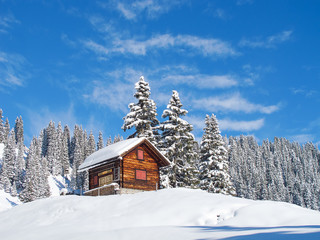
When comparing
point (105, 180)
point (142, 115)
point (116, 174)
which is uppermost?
point (142, 115)

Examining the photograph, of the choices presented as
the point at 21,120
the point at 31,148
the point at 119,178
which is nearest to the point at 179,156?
the point at 119,178

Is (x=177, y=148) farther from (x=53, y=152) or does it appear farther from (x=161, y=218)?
(x=53, y=152)

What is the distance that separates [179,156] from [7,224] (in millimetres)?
21670

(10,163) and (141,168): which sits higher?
(10,163)

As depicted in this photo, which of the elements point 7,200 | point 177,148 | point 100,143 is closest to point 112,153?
point 177,148

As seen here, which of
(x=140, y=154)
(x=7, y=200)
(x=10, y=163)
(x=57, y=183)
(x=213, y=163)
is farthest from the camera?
(x=57, y=183)

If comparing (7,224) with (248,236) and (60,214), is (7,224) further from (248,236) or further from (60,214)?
(248,236)

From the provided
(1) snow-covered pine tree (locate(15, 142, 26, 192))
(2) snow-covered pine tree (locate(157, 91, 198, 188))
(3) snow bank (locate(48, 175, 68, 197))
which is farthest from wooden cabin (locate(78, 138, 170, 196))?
(3) snow bank (locate(48, 175, 68, 197))

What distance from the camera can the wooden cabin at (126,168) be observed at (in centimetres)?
3372

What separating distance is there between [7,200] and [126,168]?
57163 millimetres

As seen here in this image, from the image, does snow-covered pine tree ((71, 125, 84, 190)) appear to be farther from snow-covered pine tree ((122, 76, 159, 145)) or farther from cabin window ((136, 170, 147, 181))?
cabin window ((136, 170, 147, 181))

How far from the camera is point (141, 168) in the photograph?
35.9 meters

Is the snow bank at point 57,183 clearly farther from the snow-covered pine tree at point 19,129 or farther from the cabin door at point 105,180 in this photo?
the cabin door at point 105,180

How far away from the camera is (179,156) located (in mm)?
40625
